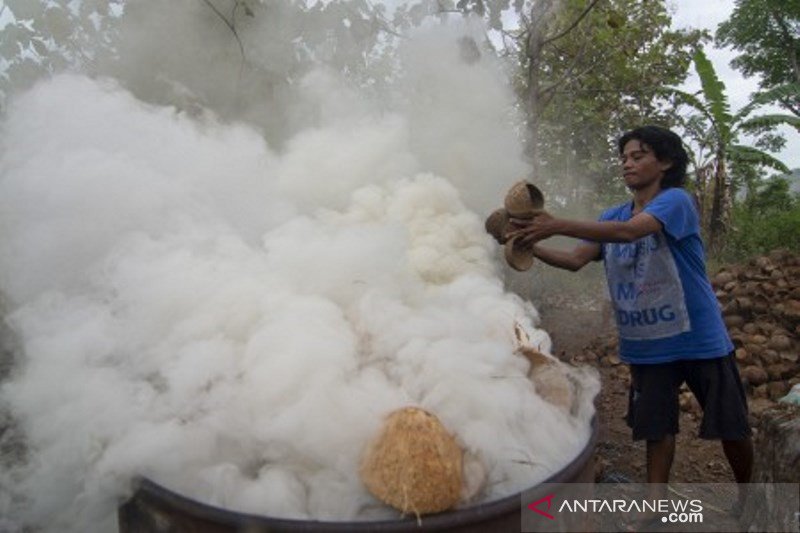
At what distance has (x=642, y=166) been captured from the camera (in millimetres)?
2684

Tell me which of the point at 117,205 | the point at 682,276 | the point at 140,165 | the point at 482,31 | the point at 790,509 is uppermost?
the point at 482,31

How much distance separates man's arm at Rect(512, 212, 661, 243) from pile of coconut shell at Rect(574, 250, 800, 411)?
288 cm

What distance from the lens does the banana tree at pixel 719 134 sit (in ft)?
28.1

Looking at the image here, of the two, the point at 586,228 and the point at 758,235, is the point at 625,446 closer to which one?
the point at 586,228

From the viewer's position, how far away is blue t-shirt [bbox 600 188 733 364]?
2535 millimetres

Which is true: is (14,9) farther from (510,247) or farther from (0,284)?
(510,247)

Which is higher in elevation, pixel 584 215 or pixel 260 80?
pixel 584 215

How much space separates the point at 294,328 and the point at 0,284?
6.79ft

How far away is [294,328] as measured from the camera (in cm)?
239

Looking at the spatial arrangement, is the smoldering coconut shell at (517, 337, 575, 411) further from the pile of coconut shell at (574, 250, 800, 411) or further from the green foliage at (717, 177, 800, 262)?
the green foliage at (717, 177, 800, 262)

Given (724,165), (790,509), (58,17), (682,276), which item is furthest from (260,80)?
(724,165)

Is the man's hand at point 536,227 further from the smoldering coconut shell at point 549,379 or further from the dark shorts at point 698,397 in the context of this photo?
the dark shorts at point 698,397

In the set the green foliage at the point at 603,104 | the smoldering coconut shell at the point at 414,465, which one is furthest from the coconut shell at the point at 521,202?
the green foliage at the point at 603,104

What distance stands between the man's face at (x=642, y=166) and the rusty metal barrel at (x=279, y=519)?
1391mm
